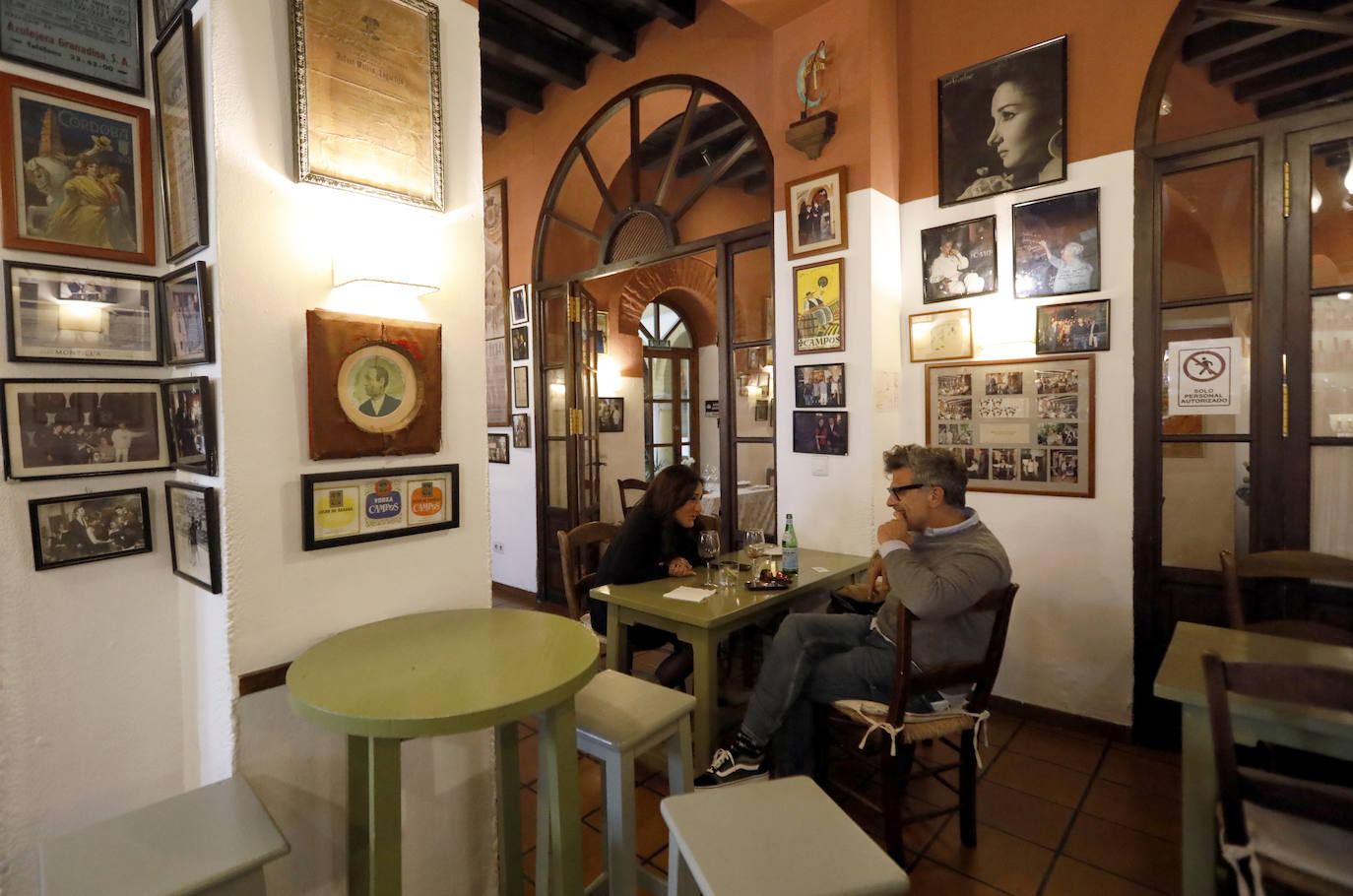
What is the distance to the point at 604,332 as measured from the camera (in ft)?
18.5

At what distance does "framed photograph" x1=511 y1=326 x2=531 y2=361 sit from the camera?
5.07 m

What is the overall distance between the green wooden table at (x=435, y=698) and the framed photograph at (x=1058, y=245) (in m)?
2.56

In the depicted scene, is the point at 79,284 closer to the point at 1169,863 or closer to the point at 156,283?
the point at 156,283

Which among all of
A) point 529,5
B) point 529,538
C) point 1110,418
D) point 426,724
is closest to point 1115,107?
point 1110,418

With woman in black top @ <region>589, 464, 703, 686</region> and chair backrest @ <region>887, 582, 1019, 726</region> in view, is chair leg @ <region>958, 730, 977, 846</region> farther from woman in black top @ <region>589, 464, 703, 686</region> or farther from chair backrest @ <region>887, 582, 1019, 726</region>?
woman in black top @ <region>589, 464, 703, 686</region>

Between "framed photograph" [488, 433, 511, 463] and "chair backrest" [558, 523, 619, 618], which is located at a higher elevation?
"framed photograph" [488, 433, 511, 463]

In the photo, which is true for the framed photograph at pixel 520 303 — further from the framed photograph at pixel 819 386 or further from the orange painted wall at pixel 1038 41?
the orange painted wall at pixel 1038 41

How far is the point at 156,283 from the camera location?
1.67 meters

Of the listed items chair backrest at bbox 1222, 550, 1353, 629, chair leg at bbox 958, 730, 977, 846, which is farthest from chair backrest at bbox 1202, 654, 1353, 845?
chair backrest at bbox 1222, 550, 1353, 629

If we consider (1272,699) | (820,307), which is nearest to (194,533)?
(1272,699)

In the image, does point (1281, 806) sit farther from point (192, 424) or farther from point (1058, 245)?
point (192, 424)

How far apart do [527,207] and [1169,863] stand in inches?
198

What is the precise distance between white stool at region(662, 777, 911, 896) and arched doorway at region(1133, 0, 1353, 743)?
2.25 metres

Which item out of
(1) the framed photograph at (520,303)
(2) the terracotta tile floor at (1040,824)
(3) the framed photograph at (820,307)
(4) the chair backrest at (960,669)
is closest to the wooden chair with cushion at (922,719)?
(4) the chair backrest at (960,669)
